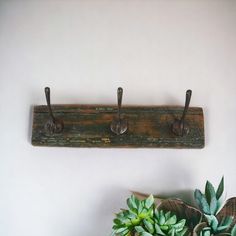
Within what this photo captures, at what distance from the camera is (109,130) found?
34.4 inches

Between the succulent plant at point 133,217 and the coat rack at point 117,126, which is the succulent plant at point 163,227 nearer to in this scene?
the succulent plant at point 133,217

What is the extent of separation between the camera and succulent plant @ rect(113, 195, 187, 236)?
73cm

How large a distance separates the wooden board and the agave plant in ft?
0.46

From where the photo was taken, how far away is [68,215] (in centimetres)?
86

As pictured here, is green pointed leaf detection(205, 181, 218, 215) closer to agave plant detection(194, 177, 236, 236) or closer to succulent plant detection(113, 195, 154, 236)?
agave plant detection(194, 177, 236, 236)

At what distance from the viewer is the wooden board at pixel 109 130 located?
2.84 ft

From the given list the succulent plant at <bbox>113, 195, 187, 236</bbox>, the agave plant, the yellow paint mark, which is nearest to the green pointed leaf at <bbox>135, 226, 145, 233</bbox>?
the succulent plant at <bbox>113, 195, 187, 236</bbox>

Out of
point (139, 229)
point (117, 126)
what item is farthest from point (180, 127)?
point (139, 229)

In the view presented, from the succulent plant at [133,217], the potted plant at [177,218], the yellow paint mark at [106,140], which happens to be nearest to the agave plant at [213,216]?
the potted plant at [177,218]

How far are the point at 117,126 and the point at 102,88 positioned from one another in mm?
133

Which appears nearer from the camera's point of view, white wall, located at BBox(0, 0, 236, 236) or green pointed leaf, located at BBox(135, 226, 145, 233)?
green pointed leaf, located at BBox(135, 226, 145, 233)

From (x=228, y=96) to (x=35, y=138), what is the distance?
1.76ft

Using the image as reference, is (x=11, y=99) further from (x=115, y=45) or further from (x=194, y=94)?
(x=194, y=94)

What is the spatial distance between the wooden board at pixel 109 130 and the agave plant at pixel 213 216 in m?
0.14
